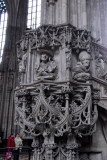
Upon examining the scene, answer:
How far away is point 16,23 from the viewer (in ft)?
56.7

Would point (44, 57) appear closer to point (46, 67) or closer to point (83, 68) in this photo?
point (46, 67)

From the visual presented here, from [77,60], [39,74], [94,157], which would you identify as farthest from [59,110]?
[94,157]

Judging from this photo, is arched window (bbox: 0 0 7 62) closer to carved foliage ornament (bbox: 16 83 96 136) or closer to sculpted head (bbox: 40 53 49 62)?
sculpted head (bbox: 40 53 49 62)

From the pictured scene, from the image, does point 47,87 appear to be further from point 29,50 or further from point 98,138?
point 98,138

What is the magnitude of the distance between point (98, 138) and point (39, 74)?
6.17ft

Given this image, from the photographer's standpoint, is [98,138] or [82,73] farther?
[98,138]

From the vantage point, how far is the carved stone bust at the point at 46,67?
4.13 metres

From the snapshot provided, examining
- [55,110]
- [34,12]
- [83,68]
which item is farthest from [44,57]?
[34,12]

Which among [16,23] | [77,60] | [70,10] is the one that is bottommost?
[77,60]

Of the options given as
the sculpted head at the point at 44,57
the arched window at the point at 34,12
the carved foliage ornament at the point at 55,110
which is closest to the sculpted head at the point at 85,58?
the carved foliage ornament at the point at 55,110

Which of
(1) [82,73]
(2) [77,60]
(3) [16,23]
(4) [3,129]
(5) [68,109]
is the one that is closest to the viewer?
(5) [68,109]

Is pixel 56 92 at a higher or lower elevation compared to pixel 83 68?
lower

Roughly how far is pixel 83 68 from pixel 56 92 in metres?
0.76

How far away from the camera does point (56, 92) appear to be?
3.94 metres
